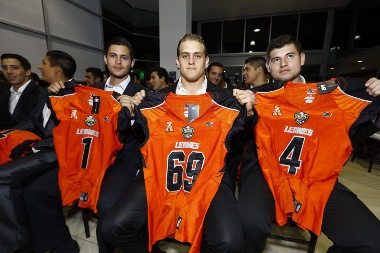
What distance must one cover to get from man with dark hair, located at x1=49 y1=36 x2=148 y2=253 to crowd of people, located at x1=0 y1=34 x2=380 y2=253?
1 cm

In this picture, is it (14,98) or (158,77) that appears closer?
(14,98)

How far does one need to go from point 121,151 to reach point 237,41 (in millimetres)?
9211

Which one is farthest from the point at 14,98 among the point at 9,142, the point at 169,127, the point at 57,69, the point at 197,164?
the point at 197,164

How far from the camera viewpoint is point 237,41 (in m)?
9.58

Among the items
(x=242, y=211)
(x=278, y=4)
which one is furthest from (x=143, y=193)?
(x=278, y=4)

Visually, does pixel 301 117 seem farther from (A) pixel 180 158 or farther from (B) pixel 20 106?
(B) pixel 20 106

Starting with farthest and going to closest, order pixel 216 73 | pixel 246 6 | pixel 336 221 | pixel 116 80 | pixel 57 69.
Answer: pixel 246 6, pixel 216 73, pixel 57 69, pixel 116 80, pixel 336 221

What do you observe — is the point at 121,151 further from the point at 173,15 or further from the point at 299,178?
the point at 173,15

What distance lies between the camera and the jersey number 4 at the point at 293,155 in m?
1.48

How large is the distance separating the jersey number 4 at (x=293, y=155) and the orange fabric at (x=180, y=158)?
0.47 metres

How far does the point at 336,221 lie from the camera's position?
4.18ft

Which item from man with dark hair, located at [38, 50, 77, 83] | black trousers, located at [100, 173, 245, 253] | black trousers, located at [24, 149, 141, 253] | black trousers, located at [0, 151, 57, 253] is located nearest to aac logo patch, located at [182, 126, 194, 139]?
black trousers, located at [100, 173, 245, 253]

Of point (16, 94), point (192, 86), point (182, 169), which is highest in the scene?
point (192, 86)

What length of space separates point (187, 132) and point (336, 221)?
1.12 m
